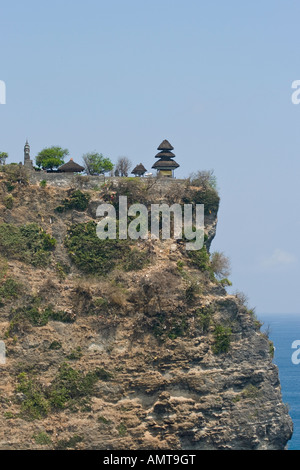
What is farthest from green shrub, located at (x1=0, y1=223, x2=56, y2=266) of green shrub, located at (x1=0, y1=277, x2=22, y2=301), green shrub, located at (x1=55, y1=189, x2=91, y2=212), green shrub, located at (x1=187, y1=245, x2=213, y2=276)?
green shrub, located at (x1=187, y1=245, x2=213, y2=276)

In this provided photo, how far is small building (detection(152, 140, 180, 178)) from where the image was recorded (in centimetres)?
7369

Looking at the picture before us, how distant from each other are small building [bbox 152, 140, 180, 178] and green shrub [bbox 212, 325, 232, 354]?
14.1 metres

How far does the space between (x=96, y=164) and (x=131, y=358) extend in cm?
1731

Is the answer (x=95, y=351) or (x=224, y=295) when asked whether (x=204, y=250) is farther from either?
(x=95, y=351)

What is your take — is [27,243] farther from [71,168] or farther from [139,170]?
[139,170]

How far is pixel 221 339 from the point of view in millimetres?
64688

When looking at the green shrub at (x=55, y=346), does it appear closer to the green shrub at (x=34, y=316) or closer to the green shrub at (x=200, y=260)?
the green shrub at (x=34, y=316)

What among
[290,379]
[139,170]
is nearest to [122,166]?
[139,170]

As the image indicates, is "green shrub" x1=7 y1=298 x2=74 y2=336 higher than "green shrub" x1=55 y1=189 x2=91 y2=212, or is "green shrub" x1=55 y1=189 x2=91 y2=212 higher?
"green shrub" x1=55 y1=189 x2=91 y2=212

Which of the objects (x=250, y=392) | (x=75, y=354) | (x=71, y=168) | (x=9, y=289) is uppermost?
(x=71, y=168)

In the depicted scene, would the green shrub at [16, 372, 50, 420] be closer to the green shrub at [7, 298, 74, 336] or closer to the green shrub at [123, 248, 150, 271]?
the green shrub at [7, 298, 74, 336]

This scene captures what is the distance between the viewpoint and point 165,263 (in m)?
66.9

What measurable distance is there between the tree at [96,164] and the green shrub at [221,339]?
16014mm
